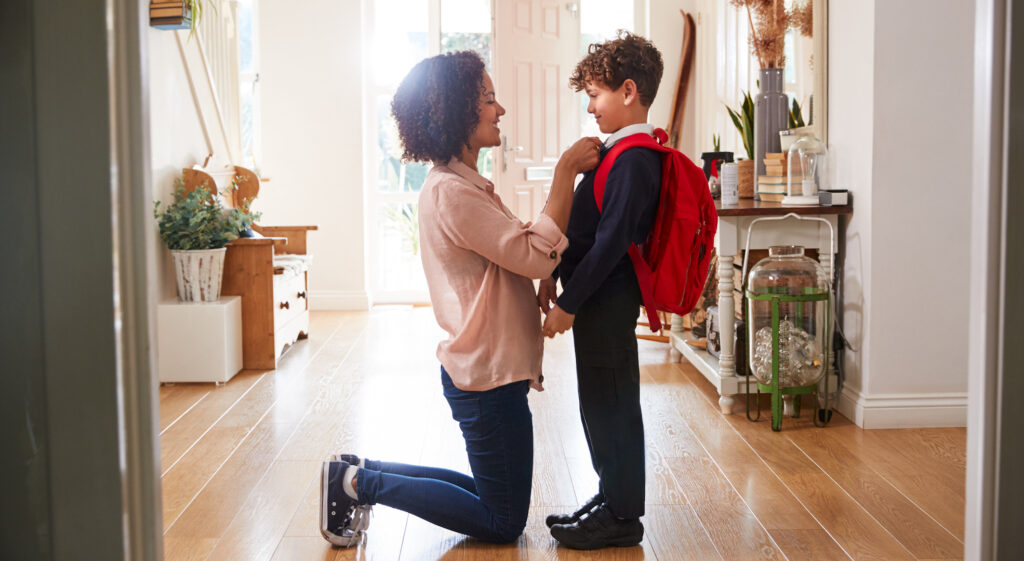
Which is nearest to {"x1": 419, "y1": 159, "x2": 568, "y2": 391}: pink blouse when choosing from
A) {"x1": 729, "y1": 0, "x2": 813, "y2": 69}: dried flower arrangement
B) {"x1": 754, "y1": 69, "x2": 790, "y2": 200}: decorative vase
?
{"x1": 754, "y1": 69, "x2": 790, "y2": 200}: decorative vase

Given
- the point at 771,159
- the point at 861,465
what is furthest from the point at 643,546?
→ the point at 771,159

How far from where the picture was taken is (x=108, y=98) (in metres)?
1.31

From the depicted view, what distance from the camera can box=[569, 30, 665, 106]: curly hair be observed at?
2.20m

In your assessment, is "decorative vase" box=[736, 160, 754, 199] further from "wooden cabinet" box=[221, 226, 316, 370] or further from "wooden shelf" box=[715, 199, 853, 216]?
"wooden cabinet" box=[221, 226, 316, 370]

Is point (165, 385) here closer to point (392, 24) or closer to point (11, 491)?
point (11, 491)

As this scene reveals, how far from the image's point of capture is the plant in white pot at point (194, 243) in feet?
13.9

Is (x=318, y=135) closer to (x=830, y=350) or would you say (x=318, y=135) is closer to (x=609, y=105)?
(x=830, y=350)

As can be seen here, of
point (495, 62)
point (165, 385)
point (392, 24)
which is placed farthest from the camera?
point (392, 24)

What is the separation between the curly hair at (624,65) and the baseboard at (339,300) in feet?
15.3

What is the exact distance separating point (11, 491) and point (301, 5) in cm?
576

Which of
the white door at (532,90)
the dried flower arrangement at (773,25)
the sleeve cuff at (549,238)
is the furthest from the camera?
the white door at (532,90)

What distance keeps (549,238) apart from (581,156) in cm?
22

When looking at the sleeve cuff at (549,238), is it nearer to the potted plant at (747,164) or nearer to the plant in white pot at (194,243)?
the potted plant at (747,164)

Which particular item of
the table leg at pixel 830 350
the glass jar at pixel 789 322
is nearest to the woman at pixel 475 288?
the glass jar at pixel 789 322
